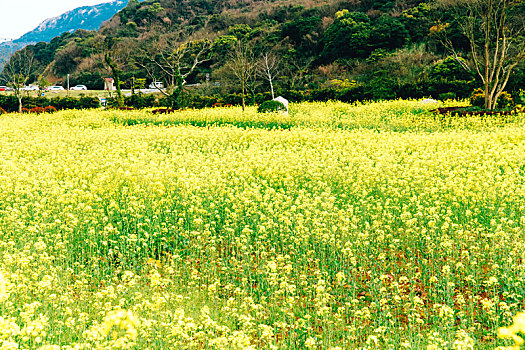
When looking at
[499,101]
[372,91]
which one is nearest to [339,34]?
[372,91]

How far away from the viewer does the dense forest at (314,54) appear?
33.5 metres

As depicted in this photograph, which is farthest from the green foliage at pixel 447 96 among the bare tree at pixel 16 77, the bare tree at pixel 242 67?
the bare tree at pixel 16 77

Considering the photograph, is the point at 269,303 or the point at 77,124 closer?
the point at 269,303

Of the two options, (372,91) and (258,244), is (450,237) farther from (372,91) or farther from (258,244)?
(372,91)

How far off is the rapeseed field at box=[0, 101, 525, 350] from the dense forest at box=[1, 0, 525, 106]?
18443mm

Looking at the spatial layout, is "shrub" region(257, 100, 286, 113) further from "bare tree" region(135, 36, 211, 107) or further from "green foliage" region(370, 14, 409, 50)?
"green foliage" region(370, 14, 409, 50)

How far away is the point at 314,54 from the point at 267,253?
5314cm

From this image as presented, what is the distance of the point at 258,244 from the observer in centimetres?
646

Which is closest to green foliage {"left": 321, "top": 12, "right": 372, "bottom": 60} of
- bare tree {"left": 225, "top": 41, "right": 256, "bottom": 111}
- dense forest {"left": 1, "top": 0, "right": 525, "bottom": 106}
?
dense forest {"left": 1, "top": 0, "right": 525, "bottom": 106}

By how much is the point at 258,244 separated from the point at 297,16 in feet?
212

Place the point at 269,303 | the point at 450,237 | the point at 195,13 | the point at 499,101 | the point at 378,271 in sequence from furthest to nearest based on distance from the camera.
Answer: the point at 195,13 < the point at 499,101 < the point at 450,237 < the point at 378,271 < the point at 269,303

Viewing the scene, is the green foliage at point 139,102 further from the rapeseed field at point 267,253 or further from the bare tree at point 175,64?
the rapeseed field at point 267,253

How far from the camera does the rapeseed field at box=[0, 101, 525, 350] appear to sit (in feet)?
13.3

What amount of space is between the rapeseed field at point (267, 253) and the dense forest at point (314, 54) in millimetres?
18443
